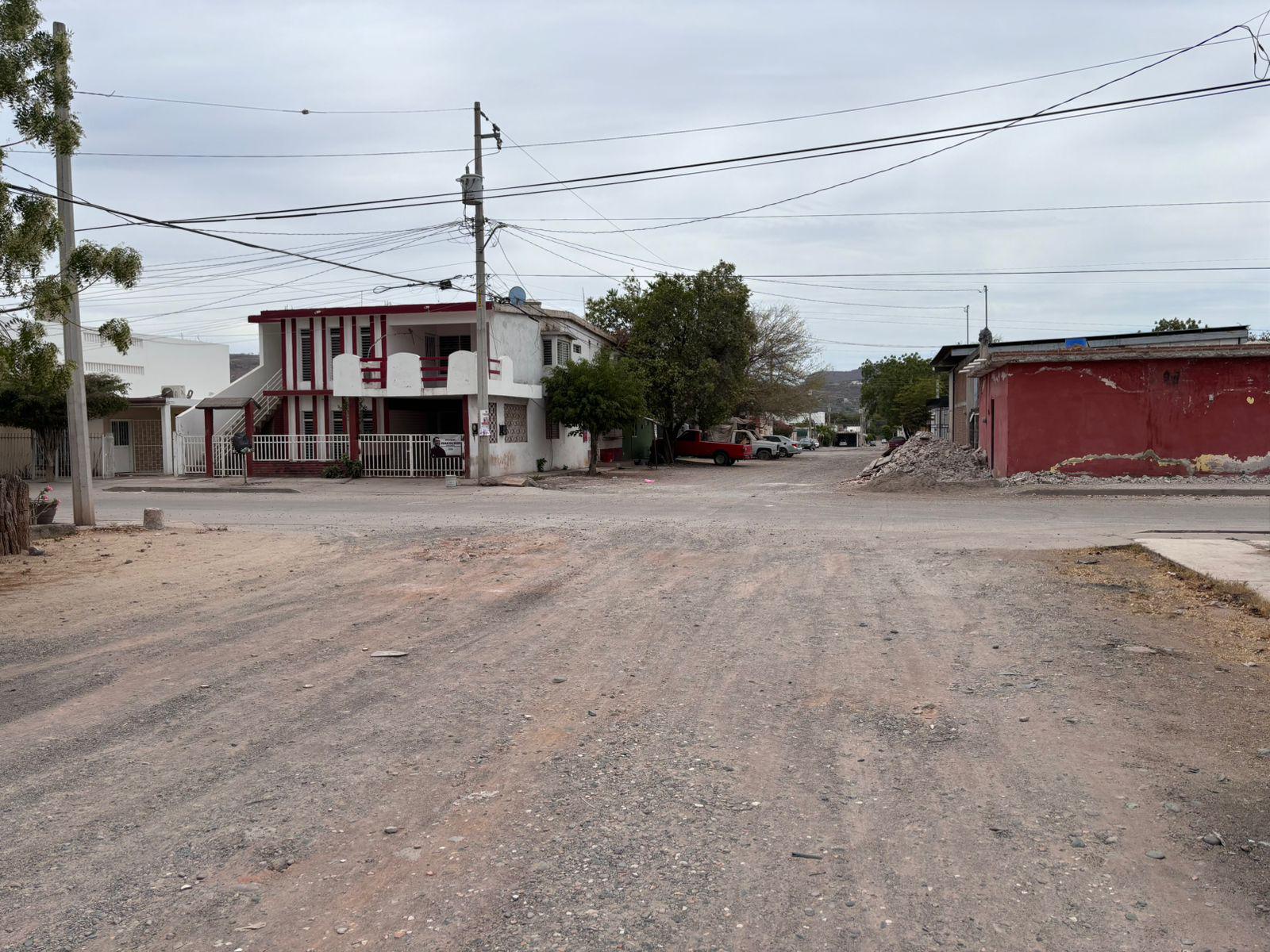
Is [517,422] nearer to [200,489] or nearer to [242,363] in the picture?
[200,489]

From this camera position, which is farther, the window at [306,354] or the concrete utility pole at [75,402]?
the window at [306,354]

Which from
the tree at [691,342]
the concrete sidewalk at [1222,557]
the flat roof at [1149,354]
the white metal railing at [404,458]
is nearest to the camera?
the concrete sidewalk at [1222,557]

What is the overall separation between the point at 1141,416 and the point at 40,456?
1400 inches

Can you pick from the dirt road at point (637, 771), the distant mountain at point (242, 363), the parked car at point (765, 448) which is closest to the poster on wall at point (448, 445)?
the dirt road at point (637, 771)

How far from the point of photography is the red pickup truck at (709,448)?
49438mm

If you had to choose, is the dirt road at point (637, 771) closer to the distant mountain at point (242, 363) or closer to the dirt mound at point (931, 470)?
the dirt mound at point (931, 470)

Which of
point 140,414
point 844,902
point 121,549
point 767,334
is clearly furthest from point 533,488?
point 767,334

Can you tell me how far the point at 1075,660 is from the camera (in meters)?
7.33

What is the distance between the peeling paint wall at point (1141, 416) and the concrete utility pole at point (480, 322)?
14.8 meters

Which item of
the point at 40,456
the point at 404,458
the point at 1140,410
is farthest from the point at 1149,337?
the point at 40,456

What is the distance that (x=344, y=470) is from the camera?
3259 cm

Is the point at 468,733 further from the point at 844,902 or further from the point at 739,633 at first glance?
the point at 739,633

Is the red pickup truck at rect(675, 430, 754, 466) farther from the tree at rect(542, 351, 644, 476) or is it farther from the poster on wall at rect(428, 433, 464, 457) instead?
the poster on wall at rect(428, 433, 464, 457)

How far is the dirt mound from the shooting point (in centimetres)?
2612
